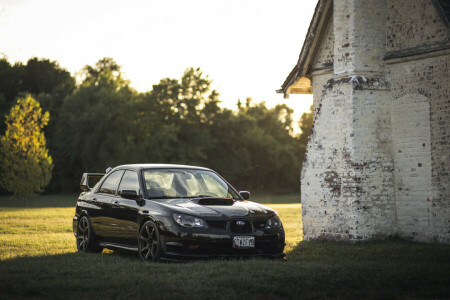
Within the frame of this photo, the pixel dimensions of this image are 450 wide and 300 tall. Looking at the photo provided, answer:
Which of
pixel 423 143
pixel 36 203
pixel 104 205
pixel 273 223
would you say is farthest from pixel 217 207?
pixel 36 203

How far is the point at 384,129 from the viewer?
543 inches

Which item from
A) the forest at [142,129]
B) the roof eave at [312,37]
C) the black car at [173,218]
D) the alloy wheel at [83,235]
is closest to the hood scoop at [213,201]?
the black car at [173,218]

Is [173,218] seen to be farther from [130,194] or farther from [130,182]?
[130,182]

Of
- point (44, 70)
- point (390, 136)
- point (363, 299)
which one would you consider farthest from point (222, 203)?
point (44, 70)

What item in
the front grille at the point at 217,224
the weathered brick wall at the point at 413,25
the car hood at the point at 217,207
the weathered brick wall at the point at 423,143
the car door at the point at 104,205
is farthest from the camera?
the weathered brick wall at the point at 413,25

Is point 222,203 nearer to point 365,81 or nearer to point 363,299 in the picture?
point 363,299

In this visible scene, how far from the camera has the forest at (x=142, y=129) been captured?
190 feet

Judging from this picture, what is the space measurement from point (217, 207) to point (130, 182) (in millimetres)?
1929

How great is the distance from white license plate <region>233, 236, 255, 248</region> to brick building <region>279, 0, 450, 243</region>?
162 inches

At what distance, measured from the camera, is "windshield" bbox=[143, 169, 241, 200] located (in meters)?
10.7

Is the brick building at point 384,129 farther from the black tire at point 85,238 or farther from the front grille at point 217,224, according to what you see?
the black tire at point 85,238

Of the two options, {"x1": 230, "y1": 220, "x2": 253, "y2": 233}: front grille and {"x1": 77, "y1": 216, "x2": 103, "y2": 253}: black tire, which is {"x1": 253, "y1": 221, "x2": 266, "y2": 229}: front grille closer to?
{"x1": 230, "y1": 220, "x2": 253, "y2": 233}: front grille

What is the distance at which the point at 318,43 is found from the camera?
16203 millimetres

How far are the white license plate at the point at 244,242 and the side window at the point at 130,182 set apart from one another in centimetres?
214
